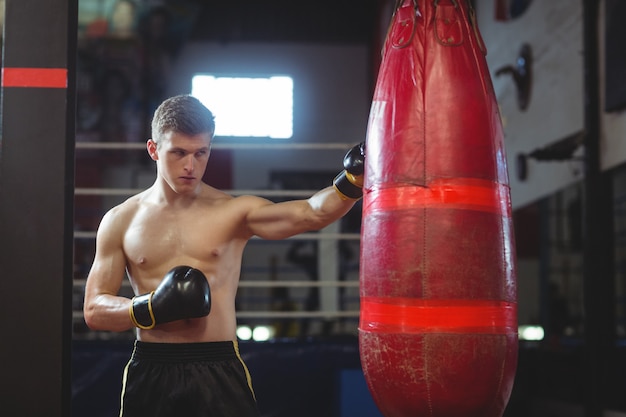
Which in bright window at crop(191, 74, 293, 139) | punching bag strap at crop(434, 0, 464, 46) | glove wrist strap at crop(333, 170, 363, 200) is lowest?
glove wrist strap at crop(333, 170, 363, 200)

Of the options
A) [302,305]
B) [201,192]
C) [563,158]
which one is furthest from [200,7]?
[201,192]

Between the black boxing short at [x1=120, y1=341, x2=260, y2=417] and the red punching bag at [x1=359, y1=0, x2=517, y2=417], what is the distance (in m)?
0.45

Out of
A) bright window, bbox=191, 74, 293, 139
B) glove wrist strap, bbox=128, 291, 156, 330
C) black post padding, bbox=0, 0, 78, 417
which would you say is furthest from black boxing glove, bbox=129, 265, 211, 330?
bright window, bbox=191, 74, 293, 139

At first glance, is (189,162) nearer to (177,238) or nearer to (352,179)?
(177,238)

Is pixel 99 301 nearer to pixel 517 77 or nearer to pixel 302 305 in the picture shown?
pixel 517 77

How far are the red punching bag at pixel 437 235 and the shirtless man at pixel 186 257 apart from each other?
0.22 m

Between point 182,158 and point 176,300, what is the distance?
0.50 meters

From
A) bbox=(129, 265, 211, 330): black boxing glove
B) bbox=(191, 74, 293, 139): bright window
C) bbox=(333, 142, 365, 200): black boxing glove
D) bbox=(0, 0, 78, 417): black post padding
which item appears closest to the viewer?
bbox=(129, 265, 211, 330): black boxing glove

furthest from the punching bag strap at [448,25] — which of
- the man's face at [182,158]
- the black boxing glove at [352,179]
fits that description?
the man's face at [182,158]

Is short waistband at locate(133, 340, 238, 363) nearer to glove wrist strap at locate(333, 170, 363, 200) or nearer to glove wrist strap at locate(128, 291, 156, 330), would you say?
glove wrist strap at locate(128, 291, 156, 330)

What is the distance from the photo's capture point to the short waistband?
2.60 metres

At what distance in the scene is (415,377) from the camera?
2.38 metres

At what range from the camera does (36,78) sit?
258cm

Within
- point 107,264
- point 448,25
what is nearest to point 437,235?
point 448,25
